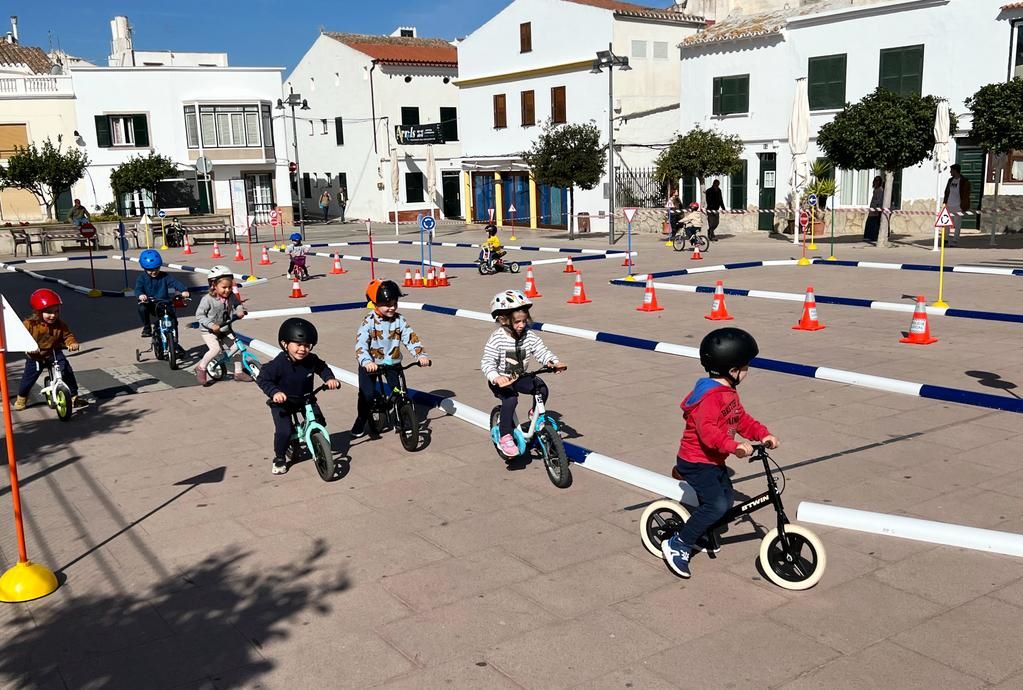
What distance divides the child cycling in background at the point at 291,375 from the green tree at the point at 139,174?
37.5 m

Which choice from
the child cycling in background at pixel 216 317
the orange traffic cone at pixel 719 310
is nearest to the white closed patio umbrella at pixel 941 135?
the orange traffic cone at pixel 719 310

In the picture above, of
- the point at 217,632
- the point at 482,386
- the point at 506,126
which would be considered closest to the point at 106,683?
the point at 217,632

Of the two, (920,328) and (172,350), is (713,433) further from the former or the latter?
(172,350)

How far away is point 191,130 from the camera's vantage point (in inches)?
1876

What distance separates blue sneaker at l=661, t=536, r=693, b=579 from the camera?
17.4 ft

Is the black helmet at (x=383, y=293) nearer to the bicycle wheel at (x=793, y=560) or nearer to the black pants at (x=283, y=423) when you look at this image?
the black pants at (x=283, y=423)

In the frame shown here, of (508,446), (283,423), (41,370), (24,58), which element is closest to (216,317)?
(41,370)

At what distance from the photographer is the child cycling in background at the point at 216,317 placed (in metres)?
11.1

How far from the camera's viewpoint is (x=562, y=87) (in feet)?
130

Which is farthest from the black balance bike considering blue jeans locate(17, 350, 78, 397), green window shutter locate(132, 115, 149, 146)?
green window shutter locate(132, 115, 149, 146)

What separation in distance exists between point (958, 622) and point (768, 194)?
3095cm

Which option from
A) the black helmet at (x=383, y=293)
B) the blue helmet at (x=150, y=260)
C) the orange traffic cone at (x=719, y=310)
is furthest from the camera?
the orange traffic cone at (x=719, y=310)

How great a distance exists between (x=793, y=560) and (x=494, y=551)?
71.6 inches

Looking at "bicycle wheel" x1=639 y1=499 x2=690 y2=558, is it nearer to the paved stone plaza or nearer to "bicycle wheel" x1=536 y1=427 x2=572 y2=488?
the paved stone plaza
